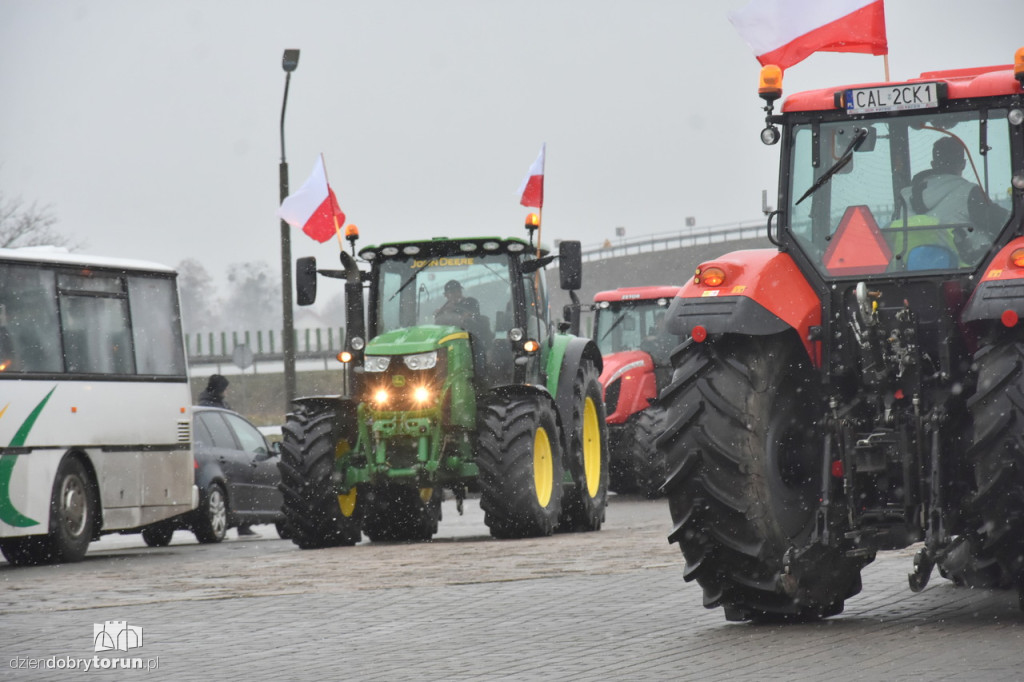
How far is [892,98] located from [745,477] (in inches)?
85.9

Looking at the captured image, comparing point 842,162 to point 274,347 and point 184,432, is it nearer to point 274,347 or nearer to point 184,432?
point 184,432

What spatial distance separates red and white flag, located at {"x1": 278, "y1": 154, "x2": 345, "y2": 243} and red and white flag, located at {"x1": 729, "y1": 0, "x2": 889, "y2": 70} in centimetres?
978

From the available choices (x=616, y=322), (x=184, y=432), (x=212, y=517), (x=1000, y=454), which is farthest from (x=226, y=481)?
(x=1000, y=454)

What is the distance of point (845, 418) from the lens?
866cm

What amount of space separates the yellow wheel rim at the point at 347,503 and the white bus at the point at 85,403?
230 centimetres

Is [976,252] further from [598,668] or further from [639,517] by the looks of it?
[639,517]

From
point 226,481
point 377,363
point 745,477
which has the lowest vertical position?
point 226,481

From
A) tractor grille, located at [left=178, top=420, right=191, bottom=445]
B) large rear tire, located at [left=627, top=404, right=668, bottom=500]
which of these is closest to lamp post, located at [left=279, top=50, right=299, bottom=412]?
large rear tire, located at [left=627, top=404, right=668, bottom=500]

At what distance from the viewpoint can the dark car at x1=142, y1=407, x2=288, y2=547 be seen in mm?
19484

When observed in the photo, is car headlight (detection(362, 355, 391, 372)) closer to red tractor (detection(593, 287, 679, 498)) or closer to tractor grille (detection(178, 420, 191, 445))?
tractor grille (detection(178, 420, 191, 445))

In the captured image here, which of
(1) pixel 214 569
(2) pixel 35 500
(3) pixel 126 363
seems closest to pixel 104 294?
(3) pixel 126 363

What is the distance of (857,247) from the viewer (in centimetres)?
906

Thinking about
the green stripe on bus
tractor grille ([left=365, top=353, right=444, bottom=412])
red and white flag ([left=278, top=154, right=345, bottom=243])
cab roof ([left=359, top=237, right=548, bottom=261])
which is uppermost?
red and white flag ([left=278, top=154, right=345, bottom=243])

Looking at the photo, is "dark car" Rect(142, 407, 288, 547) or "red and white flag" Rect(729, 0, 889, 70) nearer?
"red and white flag" Rect(729, 0, 889, 70)
